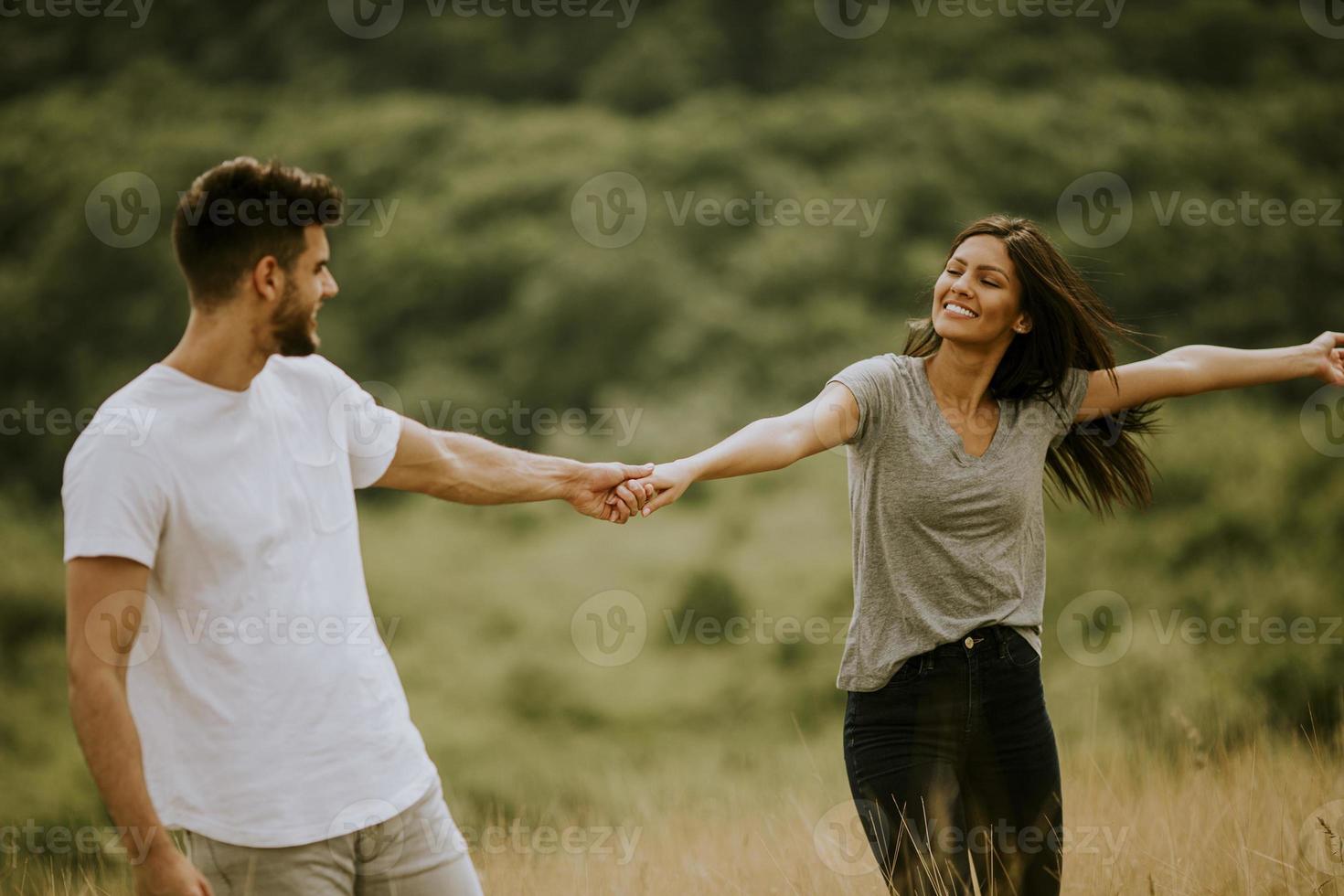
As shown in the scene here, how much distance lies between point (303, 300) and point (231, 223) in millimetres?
200

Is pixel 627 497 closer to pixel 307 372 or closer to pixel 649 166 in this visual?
pixel 307 372

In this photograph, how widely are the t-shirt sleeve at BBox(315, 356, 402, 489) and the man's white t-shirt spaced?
0.64ft

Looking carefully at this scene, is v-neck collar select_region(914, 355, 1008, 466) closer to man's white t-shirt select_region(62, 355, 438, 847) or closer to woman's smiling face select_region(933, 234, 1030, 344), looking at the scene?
woman's smiling face select_region(933, 234, 1030, 344)

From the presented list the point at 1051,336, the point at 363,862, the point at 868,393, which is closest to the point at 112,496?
the point at 363,862

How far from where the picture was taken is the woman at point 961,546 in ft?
8.86

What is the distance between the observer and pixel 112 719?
79.7 inches

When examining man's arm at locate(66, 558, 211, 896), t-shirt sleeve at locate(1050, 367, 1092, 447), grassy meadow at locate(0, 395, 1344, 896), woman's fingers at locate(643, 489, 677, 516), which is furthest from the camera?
grassy meadow at locate(0, 395, 1344, 896)

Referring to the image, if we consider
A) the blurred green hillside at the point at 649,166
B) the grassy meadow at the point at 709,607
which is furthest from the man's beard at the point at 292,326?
the blurred green hillside at the point at 649,166

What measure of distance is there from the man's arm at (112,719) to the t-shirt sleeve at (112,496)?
1.1 inches

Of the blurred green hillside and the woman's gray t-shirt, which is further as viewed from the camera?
the blurred green hillside

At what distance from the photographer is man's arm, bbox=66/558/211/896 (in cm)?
200

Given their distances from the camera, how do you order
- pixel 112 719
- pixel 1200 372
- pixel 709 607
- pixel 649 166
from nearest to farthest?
pixel 112 719 < pixel 1200 372 < pixel 709 607 < pixel 649 166

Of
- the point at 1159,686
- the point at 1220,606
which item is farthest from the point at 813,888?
the point at 1220,606

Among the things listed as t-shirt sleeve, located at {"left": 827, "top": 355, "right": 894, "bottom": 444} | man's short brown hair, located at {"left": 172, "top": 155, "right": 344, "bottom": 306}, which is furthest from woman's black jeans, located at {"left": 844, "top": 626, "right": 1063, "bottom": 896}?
man's short brown hair, located at {"left": 172, "top": 155, "right": 344, "bottom": 306}
